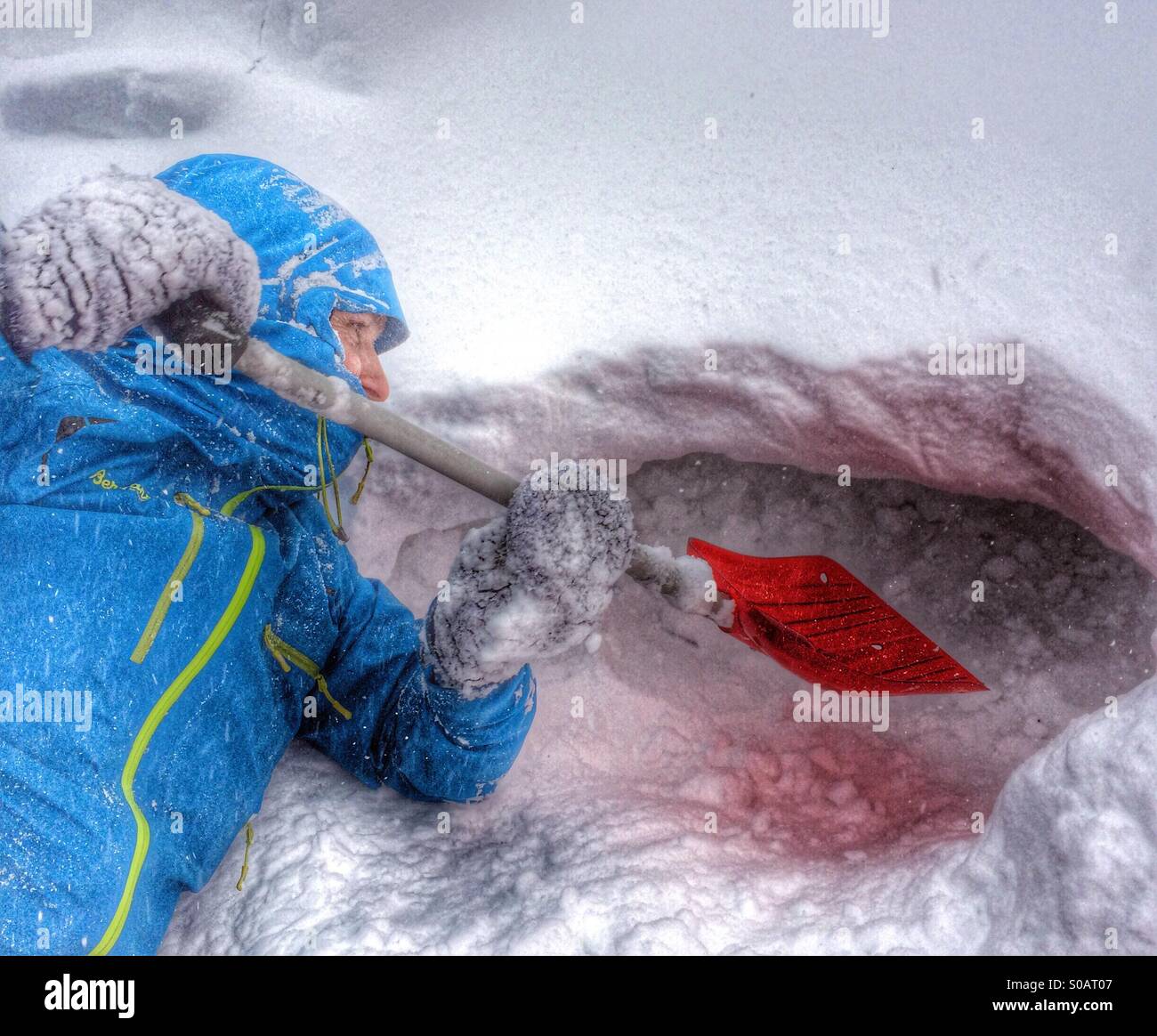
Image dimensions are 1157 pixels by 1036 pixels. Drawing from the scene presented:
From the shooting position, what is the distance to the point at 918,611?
116cm

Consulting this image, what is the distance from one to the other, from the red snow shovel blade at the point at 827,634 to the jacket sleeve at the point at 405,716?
268 millimetres

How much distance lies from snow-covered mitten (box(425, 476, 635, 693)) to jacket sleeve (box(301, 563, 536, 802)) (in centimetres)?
13

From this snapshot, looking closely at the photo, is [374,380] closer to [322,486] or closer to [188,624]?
[322,486]

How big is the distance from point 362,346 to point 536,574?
462mm

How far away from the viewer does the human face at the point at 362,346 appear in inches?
38.6

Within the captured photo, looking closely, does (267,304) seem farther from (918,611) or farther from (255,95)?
(918,611)

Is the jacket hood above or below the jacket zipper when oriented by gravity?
above

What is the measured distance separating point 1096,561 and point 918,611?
8.6 inches

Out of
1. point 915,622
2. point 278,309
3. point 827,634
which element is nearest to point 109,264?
point 278,309

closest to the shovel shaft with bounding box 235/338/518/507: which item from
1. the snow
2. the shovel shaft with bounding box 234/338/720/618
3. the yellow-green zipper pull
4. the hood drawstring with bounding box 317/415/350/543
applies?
the shovel shaft with bounding box 234/338/720/618

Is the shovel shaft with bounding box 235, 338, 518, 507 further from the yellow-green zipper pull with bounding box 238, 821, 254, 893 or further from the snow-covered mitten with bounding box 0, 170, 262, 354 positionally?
the yellow-green zipper pull with bounding box 238, 821, 254, 893

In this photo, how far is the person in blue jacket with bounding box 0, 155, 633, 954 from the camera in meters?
0.67

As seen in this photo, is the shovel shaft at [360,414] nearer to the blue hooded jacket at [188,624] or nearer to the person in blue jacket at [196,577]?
the person in blue jacket at [196,577]

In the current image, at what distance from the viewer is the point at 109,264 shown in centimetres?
61
